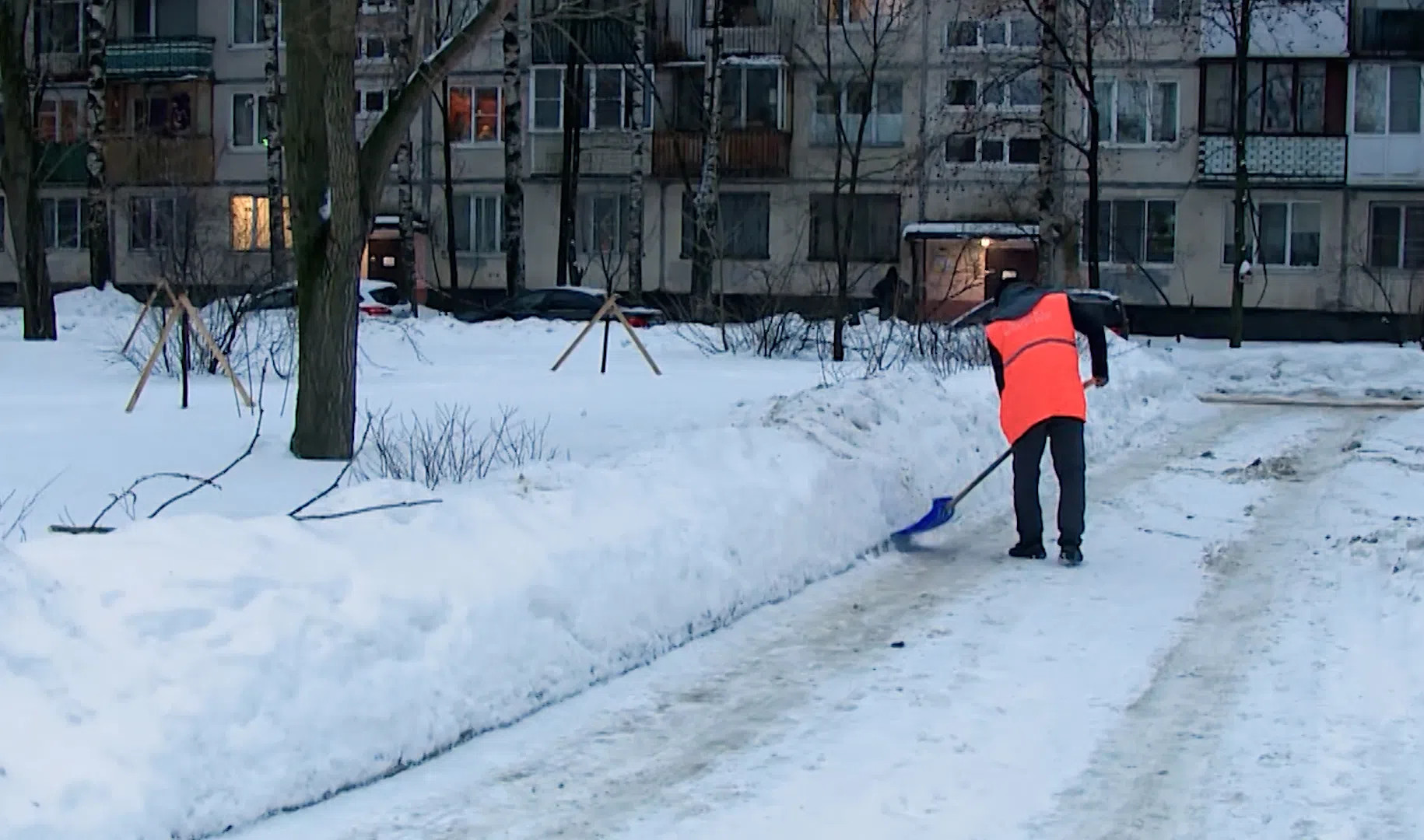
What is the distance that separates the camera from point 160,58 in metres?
47.6

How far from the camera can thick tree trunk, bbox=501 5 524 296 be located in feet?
117

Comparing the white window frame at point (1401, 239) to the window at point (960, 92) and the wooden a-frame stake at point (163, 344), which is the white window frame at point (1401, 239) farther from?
the wooden a-frame stake at point (163, 344)

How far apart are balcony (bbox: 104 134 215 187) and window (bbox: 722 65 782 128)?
14.4 m

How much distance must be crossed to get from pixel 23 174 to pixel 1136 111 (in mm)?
25855

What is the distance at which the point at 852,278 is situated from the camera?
139 ft

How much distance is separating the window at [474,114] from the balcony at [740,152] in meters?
5.02

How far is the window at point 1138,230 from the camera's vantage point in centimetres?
4119

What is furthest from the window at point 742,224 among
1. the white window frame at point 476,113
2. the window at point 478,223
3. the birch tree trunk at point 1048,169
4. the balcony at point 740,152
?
the birch tree trunk at point 1048,169

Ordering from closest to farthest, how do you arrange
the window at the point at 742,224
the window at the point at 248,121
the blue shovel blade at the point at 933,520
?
the blue shovel blade at the point at 933,520 → the window at the point at 742,224 → the window at the point at 248,121

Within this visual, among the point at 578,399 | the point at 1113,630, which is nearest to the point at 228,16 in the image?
the point at 578,399

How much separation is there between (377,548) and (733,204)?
37418 millimetres

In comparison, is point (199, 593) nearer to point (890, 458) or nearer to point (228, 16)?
point (890, 458)

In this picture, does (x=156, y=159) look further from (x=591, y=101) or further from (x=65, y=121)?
(x=591, y=101)

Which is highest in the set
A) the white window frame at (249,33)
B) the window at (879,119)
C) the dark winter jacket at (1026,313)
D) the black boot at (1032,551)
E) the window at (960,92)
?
the white window frame at (249,33)
